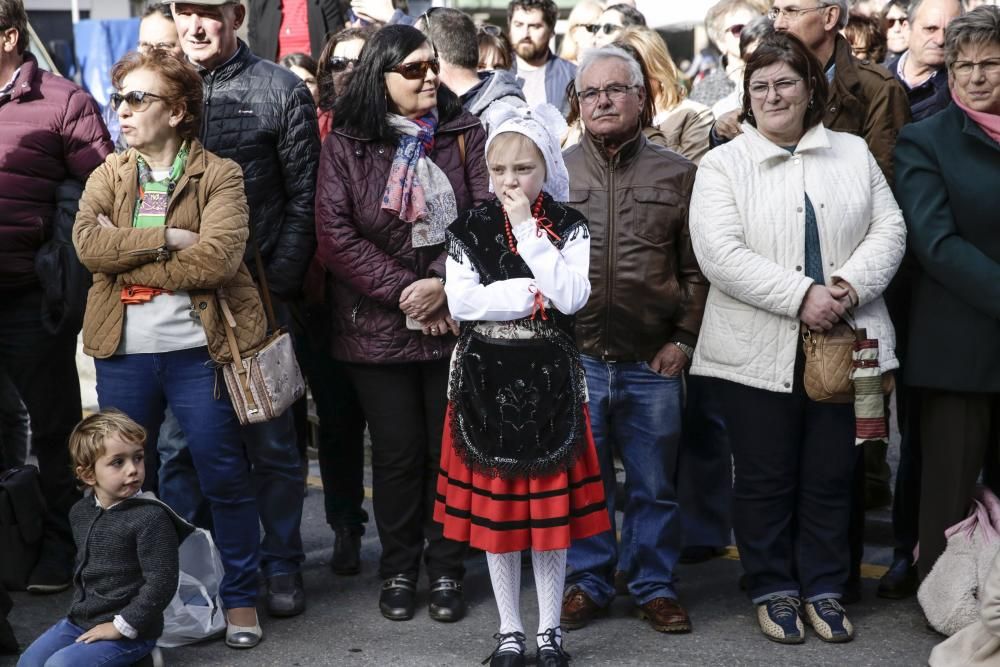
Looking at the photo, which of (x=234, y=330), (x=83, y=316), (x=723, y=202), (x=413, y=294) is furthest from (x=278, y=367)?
(x=723, y=202)

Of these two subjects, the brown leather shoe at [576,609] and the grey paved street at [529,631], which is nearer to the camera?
the grey paved street at [529,631]

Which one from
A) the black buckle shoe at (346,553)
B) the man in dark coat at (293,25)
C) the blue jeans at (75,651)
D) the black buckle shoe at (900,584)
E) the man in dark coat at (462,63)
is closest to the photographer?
the blue jeans at (75,651)

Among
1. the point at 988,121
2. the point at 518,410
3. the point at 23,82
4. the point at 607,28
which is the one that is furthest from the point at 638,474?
the point at 607,28

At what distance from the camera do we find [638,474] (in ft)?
16.3

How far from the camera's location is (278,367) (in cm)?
476

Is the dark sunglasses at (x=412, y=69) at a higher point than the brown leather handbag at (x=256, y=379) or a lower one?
higher

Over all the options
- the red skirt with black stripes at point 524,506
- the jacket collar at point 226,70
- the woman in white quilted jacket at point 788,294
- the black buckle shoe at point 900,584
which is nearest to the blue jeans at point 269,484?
the red skirt with black stripes at point 524,506

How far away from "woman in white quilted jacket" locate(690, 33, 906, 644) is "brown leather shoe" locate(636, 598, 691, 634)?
28 centimetres

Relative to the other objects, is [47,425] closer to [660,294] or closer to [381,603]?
[381,603]

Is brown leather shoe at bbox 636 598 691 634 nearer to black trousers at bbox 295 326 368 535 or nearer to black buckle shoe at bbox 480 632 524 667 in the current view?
black buckle shoe at bbox 480 632 524 667

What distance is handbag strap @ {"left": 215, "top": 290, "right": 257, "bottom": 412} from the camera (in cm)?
463

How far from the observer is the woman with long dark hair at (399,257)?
4820 mm

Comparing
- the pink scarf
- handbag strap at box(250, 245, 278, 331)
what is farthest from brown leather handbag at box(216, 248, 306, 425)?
the pink scarf

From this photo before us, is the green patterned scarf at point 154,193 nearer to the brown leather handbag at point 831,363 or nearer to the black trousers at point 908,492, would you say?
the brown leather handbag at point 831,363
